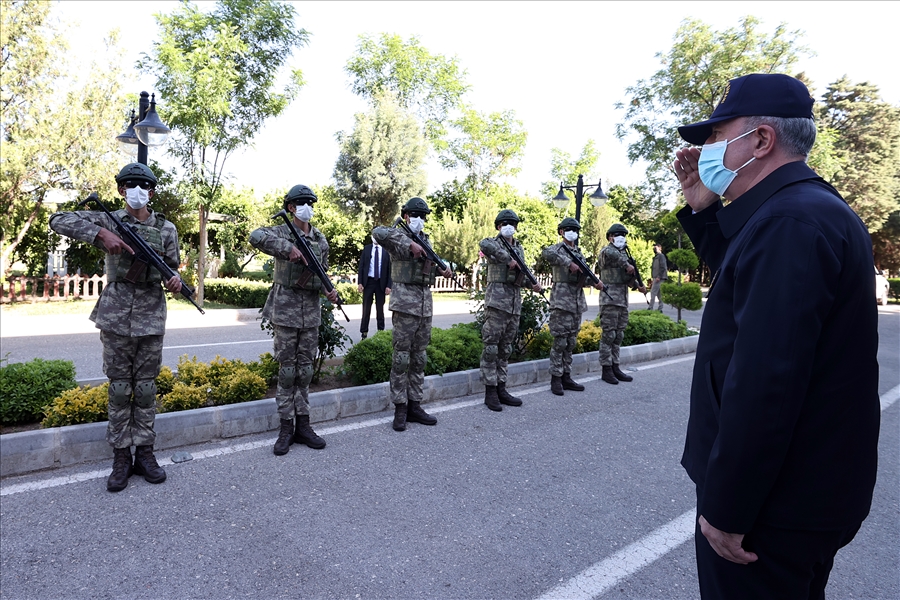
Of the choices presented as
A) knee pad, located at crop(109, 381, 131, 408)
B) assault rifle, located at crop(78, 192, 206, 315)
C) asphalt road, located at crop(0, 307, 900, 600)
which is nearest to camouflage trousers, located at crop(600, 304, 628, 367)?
asphalt road, located at crop(0, 307, 900, 600)

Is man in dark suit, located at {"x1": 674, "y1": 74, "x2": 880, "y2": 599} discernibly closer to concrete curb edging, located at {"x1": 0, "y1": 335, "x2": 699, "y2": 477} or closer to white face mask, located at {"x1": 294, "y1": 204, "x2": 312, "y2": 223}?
white face mask, located at {"x1": 294, "y1": 204, "x2": 312, "y2": 223}

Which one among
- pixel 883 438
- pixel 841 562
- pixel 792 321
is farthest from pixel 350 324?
pixel 792 321

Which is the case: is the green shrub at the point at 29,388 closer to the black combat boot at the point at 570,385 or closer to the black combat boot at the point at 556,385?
the black combat boot at the point at 556,385

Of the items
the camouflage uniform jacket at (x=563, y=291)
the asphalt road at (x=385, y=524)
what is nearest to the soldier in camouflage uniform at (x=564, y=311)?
the camouflage uniform jacket at (x=563, y=291)

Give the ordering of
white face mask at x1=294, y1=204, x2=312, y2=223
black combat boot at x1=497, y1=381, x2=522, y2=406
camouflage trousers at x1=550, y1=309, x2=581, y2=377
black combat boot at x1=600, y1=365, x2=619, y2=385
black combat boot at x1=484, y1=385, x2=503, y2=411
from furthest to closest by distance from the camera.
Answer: black combat boot at x1=600, y1=365, x2=619, y2=385
camouflage trousers at x1=550, y1=309, x2=581, y2=377
black combat boot at x1=497, y1=381, x2=522, y2=406
black combat boot at x1=484, y1=385, x2=503, y2=411
white face mask at x1=294, y1=204, x2=312, y2=223

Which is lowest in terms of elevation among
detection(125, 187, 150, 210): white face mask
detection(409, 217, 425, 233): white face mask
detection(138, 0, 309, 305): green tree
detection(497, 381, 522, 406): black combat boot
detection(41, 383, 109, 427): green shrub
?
detection(497, 381, 522, 406): black combat boot

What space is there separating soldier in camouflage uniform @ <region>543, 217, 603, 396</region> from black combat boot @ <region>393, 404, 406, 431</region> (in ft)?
7.84

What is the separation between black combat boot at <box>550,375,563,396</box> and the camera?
679 centimetres

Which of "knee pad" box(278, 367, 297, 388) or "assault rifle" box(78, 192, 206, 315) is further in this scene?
"knee pad" box(278, 367, 297, 388)

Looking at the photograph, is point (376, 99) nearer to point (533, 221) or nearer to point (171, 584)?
point (533, 221)

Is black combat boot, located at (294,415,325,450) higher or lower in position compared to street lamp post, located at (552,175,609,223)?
lower

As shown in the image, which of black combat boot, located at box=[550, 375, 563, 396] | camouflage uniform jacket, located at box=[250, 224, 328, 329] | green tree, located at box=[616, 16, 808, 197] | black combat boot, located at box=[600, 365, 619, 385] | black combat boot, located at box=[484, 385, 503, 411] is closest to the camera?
camouflage uniform jacket, located at box=[250, 224, 328, 329]

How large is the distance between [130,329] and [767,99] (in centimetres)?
398

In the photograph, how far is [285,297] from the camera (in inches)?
184
